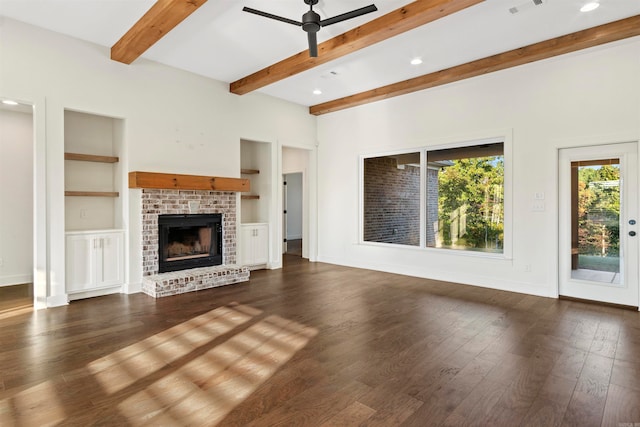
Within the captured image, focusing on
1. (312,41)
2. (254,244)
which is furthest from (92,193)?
(312,41)

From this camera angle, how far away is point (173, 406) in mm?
2172

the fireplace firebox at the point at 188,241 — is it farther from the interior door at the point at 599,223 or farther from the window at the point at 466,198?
the interior door at the point at 599,223

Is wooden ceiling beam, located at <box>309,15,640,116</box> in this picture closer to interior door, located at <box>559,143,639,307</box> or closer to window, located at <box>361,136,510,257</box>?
window, located at <box>361,136,510,257</box>

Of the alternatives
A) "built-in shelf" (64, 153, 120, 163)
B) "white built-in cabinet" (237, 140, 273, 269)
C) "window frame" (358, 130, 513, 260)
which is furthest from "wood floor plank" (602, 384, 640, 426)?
"built-in shelf" (64, 153, 120, 163)

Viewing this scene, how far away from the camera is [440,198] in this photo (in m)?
6.02

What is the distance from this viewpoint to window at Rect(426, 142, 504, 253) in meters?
5.36

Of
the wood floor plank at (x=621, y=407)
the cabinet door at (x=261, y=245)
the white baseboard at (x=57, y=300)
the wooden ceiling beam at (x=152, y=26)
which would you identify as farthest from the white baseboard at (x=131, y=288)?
the wood floor plank at (x=621, y=407)

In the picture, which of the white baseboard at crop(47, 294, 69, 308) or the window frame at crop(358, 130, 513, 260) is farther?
the window frame at crop(358, 130, 513, 260)

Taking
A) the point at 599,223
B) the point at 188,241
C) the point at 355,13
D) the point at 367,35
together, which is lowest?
the point at 188,241

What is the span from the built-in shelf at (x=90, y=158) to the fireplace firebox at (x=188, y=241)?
41.2 inches

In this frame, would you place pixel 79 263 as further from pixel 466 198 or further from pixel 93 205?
pixel 466 198

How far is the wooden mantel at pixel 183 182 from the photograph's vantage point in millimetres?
4909

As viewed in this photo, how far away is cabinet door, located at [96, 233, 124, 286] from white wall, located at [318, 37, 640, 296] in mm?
4204

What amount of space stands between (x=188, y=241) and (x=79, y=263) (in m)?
1.55
